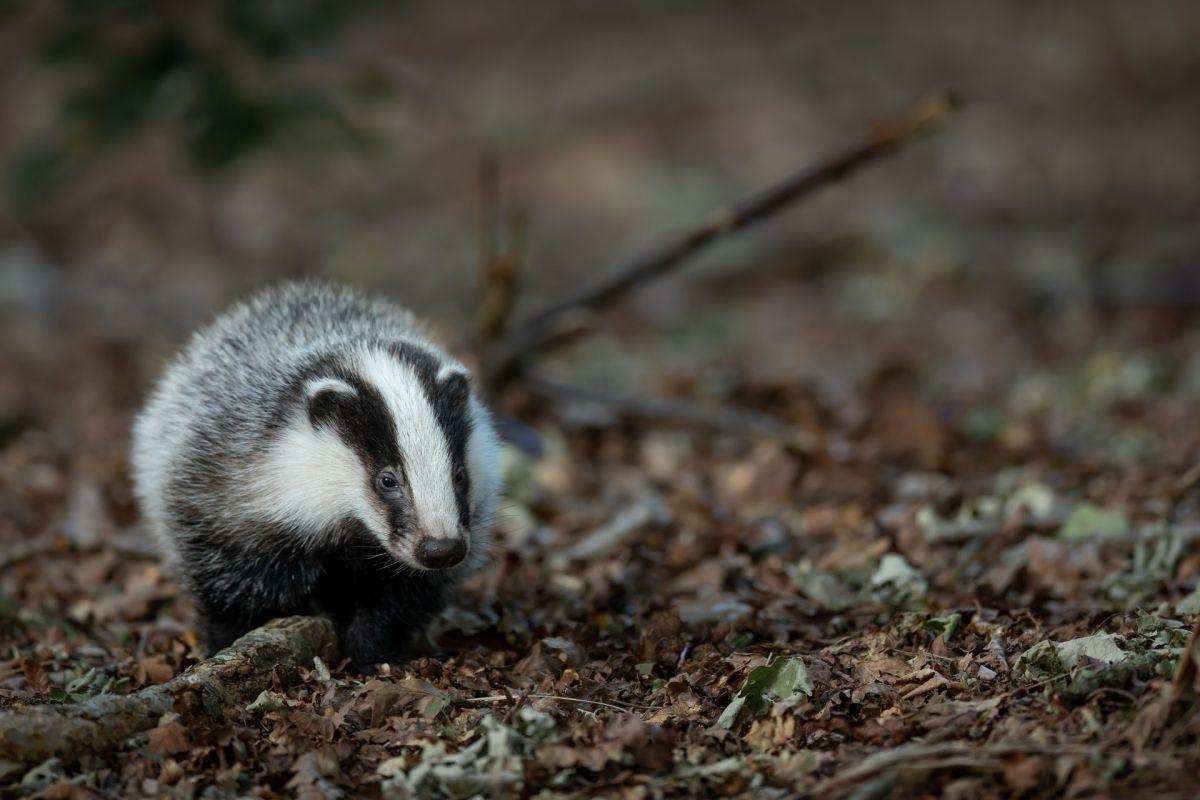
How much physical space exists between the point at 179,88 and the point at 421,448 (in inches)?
238

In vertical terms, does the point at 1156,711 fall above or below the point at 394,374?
below

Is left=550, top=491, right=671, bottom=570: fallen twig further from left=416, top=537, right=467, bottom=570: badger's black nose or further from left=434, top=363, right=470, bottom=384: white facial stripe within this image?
left=416, top=537, right=467, bottom=570: badger's black nose

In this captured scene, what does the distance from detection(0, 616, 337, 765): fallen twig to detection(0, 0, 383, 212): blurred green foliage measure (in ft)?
19.3

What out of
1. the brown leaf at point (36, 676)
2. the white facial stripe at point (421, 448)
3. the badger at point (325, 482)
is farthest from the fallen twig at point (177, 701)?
the white facial stripe at point (421, 448)

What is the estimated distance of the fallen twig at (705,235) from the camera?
326 inches

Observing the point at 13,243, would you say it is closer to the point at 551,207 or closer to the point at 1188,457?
the point at 551,207

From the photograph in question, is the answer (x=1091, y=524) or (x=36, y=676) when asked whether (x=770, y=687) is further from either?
(x=36, y=676)

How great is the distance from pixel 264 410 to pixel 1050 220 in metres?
11.7

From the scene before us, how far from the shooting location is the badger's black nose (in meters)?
5.33

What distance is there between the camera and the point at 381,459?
18.1 ft

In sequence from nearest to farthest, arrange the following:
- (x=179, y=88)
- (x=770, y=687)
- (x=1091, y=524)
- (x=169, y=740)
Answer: (x=169, y=740)
(x=770, y=687)
(x=1091, y=524)
(x=179, y=88)

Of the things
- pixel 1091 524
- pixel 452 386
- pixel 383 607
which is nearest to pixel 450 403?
pixel 452 386

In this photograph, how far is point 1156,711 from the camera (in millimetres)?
4121

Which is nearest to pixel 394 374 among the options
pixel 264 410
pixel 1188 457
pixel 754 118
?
pixel 264 410
